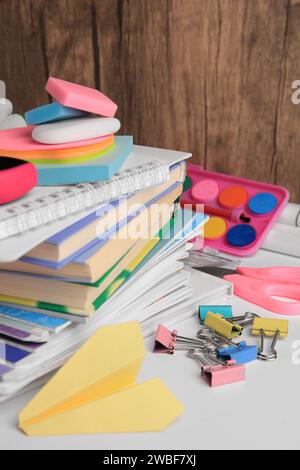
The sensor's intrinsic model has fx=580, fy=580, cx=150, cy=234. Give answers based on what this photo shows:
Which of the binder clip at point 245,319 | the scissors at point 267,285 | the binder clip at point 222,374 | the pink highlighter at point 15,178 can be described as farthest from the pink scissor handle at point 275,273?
the pink highlighter at point 15,178

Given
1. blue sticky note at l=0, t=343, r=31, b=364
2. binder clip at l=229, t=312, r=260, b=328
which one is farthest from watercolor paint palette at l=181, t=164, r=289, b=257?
blue sticky note at l=0, t=343, r=31, b=364

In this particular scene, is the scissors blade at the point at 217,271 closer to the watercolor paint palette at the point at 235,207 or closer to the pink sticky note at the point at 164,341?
the watercolor paint palette at the point at 235,207

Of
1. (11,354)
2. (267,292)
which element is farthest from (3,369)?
(267,292)

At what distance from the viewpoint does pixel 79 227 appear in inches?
21.5

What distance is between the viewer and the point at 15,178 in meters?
0.55

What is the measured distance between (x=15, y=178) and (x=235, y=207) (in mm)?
455

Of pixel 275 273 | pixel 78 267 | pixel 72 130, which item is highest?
pixel 72 130

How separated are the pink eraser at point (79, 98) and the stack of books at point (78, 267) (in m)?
0.07

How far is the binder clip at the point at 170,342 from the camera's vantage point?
624 mm

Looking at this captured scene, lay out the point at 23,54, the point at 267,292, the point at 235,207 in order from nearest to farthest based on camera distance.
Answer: the point at 267,292
the point at 235,207
the point at 23,54

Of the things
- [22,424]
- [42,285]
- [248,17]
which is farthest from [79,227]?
[248,17]

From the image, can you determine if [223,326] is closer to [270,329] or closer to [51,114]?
[270,329]

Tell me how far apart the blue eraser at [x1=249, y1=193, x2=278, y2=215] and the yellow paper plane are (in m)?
0.42
